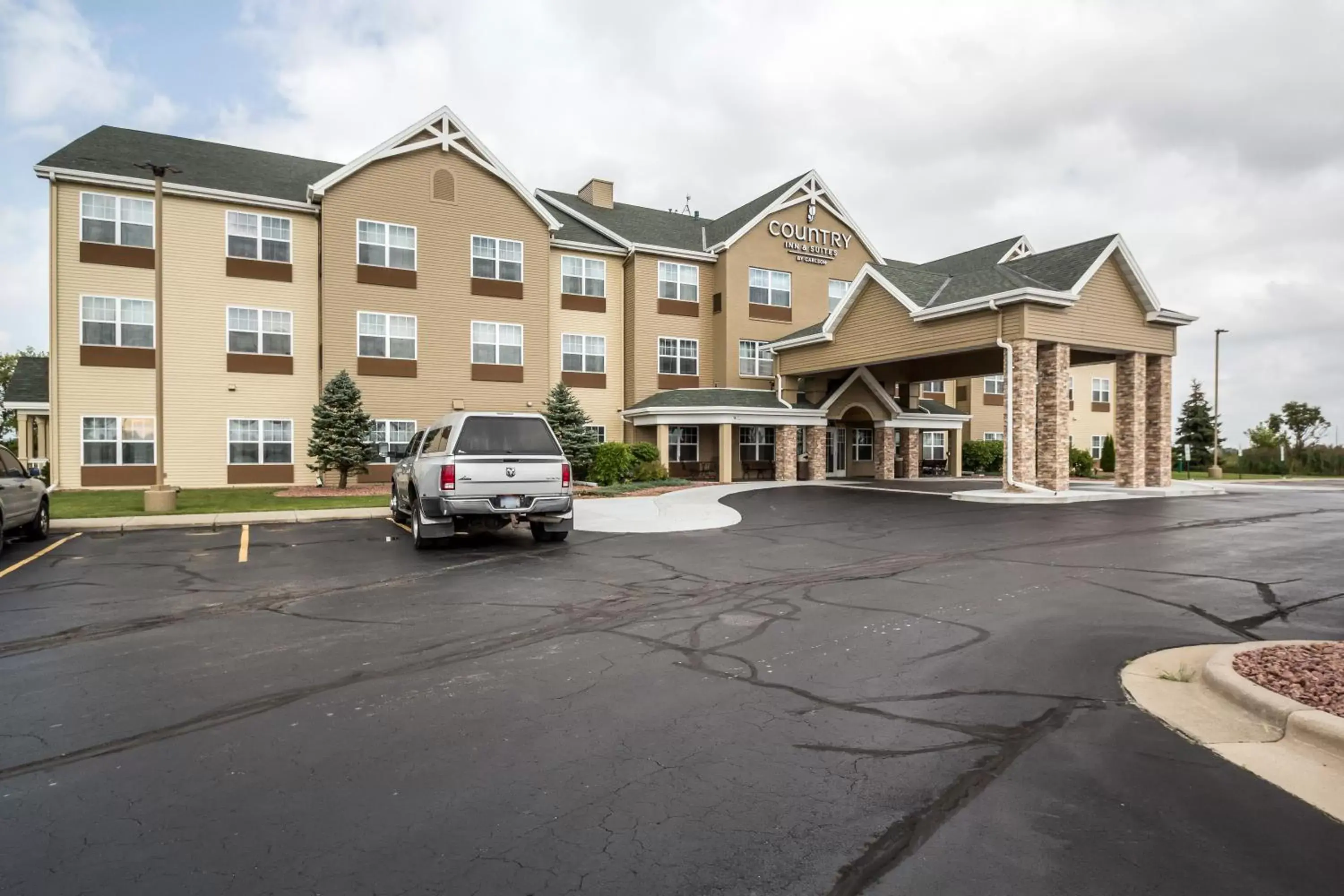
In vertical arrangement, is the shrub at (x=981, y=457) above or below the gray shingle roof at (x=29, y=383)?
below

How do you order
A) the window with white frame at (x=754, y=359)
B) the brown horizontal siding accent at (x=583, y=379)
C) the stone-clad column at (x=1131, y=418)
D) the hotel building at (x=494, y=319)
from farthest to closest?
the window with white frame at (x=754, y=359), the brown horizontal siding accent at (x=583, y=379), the stone-clad column at (x=1131, y=418), the hotel building at (x=494, y=319)

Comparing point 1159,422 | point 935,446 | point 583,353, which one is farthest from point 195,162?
point 935,446

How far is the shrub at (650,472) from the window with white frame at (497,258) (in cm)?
871

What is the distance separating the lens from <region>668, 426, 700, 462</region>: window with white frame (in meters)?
31.2

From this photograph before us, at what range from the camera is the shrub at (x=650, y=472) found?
27156mm

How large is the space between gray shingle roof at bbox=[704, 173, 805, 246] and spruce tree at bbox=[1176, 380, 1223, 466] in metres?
42.4

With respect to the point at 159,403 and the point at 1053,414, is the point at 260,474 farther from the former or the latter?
the point at 1053,414

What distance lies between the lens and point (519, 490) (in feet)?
38.8

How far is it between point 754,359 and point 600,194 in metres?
11.0

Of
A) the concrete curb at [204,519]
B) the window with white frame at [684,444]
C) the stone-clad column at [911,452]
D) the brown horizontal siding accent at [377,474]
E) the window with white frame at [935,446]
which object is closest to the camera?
the concrete curb at [204,519]

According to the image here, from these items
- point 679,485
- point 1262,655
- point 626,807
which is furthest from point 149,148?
point 1262,655

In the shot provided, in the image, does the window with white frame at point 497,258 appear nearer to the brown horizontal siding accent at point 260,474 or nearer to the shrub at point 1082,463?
the brown horizontal siding accent at point 260,474

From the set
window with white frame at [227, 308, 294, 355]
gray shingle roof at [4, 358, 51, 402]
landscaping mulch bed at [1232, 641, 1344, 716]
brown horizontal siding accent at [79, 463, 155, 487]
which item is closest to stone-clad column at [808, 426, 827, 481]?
window with white frame at [227, 308, 294, 355]

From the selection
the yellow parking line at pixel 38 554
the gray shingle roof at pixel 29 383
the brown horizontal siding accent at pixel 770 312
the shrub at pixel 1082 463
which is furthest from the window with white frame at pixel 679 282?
the shrub at pixel 1082 463
